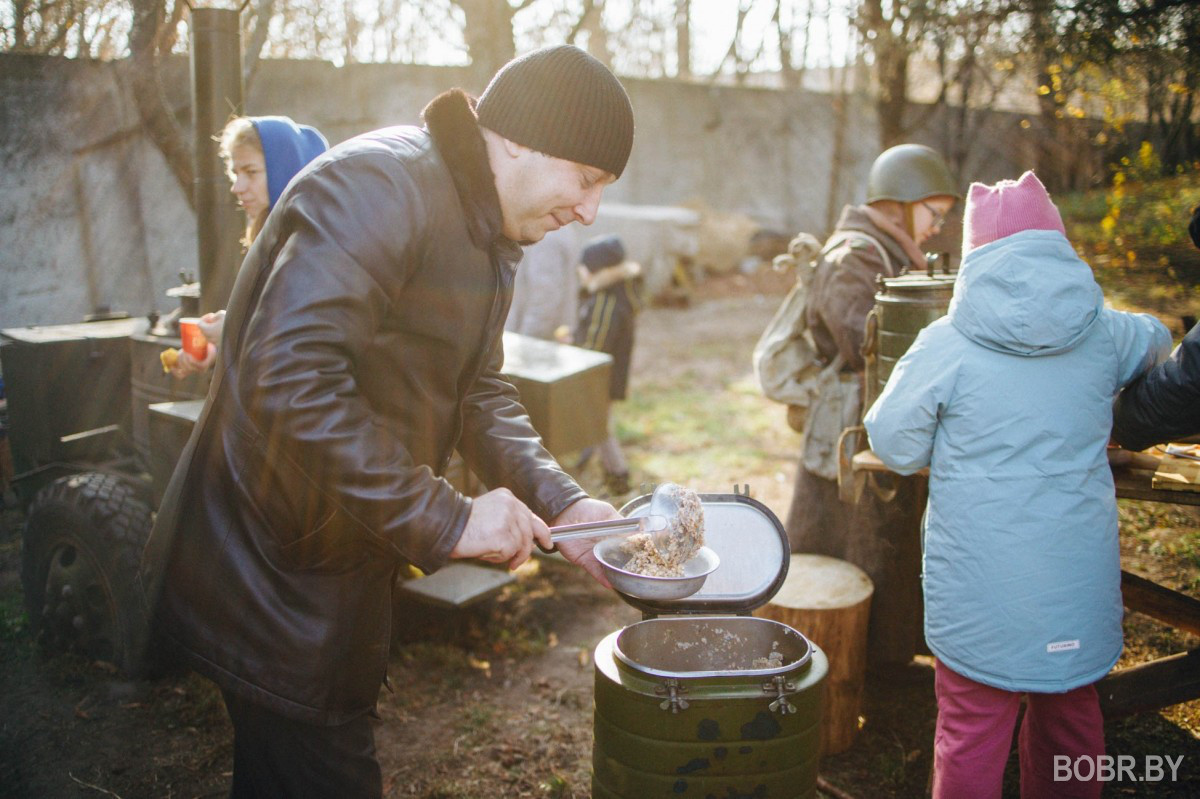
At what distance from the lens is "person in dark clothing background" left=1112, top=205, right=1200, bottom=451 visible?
274 centimetres

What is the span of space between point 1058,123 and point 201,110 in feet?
30.0

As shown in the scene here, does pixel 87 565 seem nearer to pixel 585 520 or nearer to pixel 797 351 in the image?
pixel 585 520

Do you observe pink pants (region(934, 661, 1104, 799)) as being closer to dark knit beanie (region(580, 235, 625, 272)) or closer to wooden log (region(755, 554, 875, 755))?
wooden log (region(755, 554, 875, 755))

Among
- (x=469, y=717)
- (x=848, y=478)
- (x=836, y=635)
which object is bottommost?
(x=469, y=717)

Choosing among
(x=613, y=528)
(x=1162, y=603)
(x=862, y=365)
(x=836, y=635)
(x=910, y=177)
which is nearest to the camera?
(x=613, y=528)

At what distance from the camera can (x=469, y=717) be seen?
413 cm

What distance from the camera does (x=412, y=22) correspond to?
1111cm

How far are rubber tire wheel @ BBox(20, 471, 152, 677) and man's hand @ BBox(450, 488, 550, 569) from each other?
8.81 feet

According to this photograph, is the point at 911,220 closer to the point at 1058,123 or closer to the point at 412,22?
the point at 1058,123

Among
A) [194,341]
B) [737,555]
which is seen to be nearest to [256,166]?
[194,341]

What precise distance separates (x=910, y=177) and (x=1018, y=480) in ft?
7.75

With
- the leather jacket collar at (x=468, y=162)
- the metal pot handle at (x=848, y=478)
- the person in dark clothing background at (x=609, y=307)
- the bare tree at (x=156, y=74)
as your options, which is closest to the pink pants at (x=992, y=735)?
the metal pot handle at (x=848, y=478)

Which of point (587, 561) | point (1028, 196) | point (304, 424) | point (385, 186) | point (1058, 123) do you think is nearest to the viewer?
point (304, 424)

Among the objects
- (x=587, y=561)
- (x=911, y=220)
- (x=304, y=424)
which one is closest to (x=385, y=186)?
(x=304, y=424)
